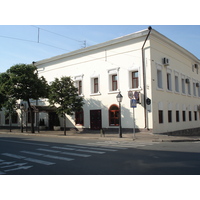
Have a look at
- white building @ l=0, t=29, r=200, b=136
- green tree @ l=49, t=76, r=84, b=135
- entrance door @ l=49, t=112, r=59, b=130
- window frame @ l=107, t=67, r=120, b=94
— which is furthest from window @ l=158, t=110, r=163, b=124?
entrance door @ l=49, t=112, r=59, b=130

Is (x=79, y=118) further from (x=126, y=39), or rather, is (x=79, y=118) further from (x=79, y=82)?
(x=126, y=39)

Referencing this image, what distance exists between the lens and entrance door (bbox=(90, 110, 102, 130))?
24.4m

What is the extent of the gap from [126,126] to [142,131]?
1.83 meters

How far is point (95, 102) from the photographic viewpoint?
24781mm

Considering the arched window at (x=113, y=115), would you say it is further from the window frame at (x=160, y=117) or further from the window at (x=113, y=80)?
the window frame at (x=160, y=117)

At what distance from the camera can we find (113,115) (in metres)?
23.4

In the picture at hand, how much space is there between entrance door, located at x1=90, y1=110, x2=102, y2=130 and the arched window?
146cm

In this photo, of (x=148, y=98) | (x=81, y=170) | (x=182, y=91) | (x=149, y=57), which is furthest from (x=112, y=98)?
(x=81, y=170)

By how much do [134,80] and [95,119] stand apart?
6301mm

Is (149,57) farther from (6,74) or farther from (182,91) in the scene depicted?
(6,74)

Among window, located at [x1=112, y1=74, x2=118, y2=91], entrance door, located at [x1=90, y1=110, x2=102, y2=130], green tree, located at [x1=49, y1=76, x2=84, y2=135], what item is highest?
window, located at [x1=112, y1=74, x2=118, y2=91]

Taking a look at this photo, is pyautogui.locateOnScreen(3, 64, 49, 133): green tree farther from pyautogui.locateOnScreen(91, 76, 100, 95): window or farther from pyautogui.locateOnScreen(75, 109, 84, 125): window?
pyautogui.locateOnScreen(91, 76, 100, 95): window

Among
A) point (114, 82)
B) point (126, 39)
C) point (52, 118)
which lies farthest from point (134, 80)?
point (52, 118)

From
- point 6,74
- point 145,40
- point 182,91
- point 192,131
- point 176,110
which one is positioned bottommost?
point 192,131
